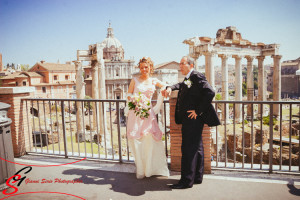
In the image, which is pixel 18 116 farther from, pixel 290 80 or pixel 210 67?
pixel 290 80

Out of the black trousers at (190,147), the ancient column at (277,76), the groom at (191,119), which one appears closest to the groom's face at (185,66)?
the groom at (191,119)

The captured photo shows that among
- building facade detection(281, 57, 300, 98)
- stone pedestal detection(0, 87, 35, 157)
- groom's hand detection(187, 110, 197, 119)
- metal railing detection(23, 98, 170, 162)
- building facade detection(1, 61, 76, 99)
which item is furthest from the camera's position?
building facade detection(281, 57, 300, 98)

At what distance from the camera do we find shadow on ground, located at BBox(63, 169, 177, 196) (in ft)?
12.1

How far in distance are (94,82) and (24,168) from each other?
13.5 metres

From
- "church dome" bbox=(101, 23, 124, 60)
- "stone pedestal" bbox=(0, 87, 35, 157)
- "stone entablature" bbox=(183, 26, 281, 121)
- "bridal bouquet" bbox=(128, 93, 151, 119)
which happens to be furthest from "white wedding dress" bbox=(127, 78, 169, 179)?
"church dome" bbox=(101, 23, 124, 60)

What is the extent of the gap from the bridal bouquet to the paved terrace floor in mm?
1195

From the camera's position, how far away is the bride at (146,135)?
13.0 feet

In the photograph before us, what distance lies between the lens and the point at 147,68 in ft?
→ 13.1

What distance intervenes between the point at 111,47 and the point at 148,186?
7443 cm

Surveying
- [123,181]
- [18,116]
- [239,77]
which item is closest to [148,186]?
[123,181]

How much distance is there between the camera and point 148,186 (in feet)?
12.4

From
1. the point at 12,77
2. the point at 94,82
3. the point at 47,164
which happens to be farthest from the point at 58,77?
the point at 47,164

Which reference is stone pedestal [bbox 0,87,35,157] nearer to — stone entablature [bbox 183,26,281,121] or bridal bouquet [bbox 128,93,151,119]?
bridal bouquet [bbox 128,93,151,119]

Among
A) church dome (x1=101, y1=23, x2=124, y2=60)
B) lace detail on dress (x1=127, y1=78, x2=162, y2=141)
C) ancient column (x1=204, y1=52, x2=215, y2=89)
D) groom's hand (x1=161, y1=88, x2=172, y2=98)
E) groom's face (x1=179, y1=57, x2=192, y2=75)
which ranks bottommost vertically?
lace detail on dress (x1=127, y1=78, x2=162, y2=141)
